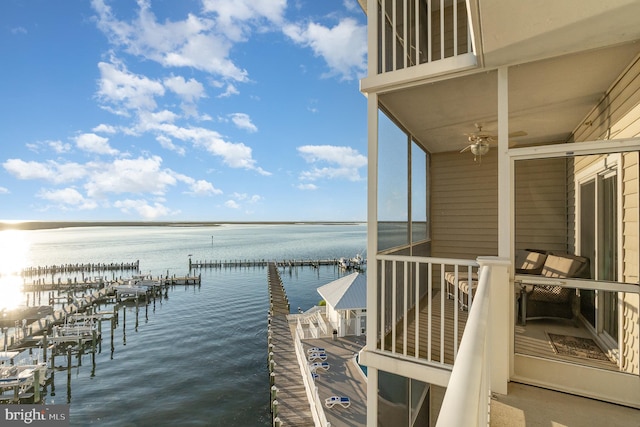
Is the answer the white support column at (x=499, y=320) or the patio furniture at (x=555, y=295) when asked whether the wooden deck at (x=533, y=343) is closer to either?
the patio furniture at (x=555, y=295)

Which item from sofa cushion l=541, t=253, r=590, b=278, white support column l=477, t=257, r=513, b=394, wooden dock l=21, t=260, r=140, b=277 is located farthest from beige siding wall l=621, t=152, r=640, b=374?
wooden dock l=21, t=260, r=140, b=277

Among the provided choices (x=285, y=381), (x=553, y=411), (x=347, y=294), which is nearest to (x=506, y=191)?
(x=553, y=411)

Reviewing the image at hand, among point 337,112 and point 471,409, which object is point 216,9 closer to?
point 337,112

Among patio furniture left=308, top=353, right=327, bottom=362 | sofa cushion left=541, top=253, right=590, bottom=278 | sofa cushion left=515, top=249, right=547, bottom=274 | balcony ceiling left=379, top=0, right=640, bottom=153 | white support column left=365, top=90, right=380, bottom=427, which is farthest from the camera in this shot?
patio furniture left=308, top=353, right=327, bottom=362

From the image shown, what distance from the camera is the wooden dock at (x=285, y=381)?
430 inches

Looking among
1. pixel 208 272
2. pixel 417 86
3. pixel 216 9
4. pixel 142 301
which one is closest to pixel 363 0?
pixel 417 86

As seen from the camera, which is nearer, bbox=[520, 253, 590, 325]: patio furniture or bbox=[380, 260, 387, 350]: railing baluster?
bbox=[520, 253, 590, 325]: patio furniture

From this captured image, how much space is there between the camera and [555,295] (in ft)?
10.4

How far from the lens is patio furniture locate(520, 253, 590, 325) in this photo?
311 centimetres

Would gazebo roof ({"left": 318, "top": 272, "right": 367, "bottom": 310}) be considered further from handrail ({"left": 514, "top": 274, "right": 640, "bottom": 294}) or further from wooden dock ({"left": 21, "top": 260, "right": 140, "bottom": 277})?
wooden dock ({"left": 21, "top": 260, "right": 140, "bottom": 277})

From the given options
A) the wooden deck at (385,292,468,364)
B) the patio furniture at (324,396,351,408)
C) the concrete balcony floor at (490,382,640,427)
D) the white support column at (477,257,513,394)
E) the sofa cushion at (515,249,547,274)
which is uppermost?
the sofa cushion at (515,249,547,274)

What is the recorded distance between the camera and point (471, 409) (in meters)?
0.61

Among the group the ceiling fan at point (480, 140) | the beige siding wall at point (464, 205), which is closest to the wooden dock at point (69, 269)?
the beige siding wall at point (464, 205)

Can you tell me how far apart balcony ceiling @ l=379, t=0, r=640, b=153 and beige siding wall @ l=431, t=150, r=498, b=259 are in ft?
4.41
